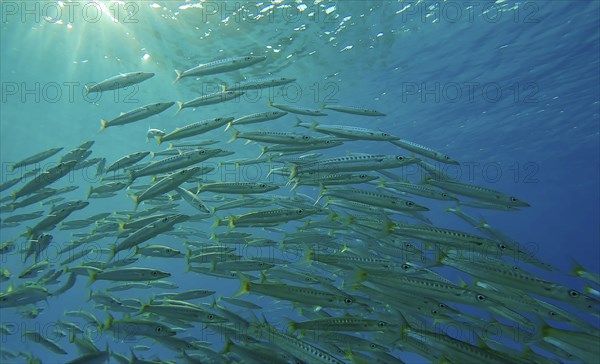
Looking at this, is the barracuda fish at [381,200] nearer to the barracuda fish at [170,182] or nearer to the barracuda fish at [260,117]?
the barracuda fish at [260,117]

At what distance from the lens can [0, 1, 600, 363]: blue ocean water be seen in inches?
577

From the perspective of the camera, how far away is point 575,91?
69.9 feet

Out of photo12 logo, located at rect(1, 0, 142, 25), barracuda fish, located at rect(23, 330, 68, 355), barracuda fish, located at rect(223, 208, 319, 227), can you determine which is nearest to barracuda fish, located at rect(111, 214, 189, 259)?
barracuda fish, located at rect(223, 208, 319, 227)

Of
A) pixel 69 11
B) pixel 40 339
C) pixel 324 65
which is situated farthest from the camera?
pixel 324 65

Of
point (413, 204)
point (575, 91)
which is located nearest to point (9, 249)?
point (413, 204)

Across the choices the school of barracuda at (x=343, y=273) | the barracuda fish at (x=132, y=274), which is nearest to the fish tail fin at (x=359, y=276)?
the school of barracuda at (x=343, y=273)

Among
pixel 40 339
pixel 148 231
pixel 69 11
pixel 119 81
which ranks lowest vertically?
pixel 40 339

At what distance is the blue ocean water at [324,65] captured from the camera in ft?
48.1

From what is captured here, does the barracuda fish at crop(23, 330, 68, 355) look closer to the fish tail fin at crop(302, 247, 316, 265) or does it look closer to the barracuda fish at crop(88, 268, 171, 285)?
the barracuda fish at crop(88, 268, 171, 285)

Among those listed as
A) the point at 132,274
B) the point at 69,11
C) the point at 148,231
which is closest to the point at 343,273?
the point at 148,231

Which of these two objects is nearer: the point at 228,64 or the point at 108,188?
the point at 228,64

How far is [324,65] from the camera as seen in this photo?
18.1 metres

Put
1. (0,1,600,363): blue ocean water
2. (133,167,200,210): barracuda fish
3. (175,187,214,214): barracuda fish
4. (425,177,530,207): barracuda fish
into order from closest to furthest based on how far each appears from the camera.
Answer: (133,167,200,210): barracuda fish
(425,177,530,207): barracuda fish
(175,187,214,214): barracuda fish
(0,1,600,363): blue ocean water

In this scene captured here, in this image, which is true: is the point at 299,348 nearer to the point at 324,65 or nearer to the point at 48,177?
the point at 48,177
